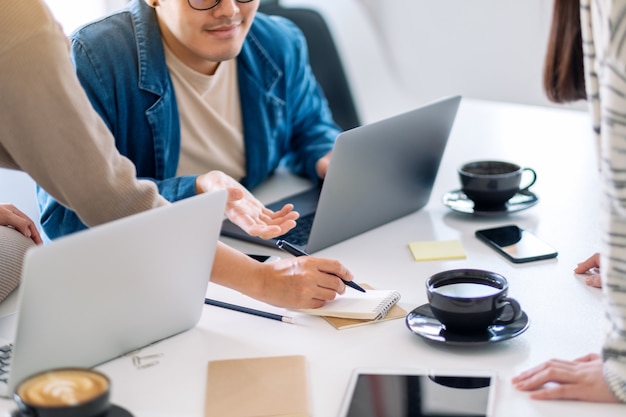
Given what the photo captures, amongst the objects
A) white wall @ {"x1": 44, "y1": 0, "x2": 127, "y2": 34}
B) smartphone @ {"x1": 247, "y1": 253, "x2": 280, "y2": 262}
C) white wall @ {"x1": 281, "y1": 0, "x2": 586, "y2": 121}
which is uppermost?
white wall @ {"x1": 44, "y1": 0, "x2": 127, "y2": 34}

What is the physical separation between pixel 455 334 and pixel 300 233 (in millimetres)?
507

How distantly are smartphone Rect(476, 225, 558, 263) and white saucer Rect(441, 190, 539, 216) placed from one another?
82 millimetres

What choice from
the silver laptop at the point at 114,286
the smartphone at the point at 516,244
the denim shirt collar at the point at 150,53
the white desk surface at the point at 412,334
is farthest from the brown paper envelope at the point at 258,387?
the denim shirt collar at the point at 150,53

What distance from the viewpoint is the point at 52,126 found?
49.9 inches

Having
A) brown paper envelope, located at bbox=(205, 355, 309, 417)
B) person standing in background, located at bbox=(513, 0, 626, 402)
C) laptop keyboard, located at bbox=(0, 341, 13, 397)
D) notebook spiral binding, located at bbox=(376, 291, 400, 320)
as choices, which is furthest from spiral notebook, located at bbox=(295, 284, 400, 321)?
laptop keyboard, located at bbox=(0, 341, 13, 397)

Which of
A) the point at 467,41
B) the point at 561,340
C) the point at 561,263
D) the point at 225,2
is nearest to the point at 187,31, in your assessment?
the point at 225,2

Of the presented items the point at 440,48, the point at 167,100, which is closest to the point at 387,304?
the point at 167,100

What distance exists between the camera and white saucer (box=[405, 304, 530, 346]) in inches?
52.6

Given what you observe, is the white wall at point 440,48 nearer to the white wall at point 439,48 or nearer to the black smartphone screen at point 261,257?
the white wall at point 439,48

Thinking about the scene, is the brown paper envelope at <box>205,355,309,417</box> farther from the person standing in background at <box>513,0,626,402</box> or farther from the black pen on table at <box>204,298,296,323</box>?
the person standing in background at <box>513,0,626,402</box>

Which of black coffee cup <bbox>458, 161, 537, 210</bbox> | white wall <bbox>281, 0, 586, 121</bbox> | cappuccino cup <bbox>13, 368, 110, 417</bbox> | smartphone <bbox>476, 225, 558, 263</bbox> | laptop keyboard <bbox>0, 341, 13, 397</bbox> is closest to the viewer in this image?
cappuccino cup <bbox>13, 368, 110, 417</bbox>

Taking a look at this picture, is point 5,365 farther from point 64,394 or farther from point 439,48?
point 439,48

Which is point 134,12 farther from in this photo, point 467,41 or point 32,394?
point 467,41

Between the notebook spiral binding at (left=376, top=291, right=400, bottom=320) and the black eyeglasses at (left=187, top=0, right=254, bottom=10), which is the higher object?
the black eyeglasses at (left=187, top=0, right=254, bottom=10)
